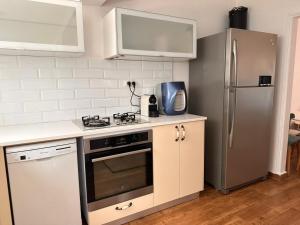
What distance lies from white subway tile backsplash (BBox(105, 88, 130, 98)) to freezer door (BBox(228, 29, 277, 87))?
111cm

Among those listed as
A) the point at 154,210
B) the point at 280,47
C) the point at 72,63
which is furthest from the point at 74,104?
the point at 280,47

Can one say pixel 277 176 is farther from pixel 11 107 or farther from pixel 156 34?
Result: pixel 11 107

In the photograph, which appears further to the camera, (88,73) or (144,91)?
(144,91)

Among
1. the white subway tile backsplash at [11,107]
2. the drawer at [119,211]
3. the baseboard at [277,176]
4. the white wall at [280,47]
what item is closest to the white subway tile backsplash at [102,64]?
the white subway tile backsplash at [11,107]

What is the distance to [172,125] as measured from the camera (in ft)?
6.73

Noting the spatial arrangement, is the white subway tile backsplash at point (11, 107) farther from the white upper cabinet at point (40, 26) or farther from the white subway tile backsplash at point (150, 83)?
the white subway tile backsplash at point (150, 83)

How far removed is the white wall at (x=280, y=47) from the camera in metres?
2.58

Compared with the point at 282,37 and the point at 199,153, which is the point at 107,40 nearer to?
the point at 199,153

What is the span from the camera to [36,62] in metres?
1.96

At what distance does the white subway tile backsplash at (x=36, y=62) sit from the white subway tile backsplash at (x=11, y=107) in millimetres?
346

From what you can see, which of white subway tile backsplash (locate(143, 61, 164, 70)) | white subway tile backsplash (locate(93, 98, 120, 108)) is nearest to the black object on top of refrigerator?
white subway tile backsplash (locate(143, 61, 164, 70))

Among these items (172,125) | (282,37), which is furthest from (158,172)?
(282,37)

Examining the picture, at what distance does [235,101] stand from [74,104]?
5.36 feet

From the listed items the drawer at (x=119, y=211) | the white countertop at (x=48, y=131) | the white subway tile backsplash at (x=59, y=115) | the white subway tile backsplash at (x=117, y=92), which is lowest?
the drawer at (x=119, y=211)
